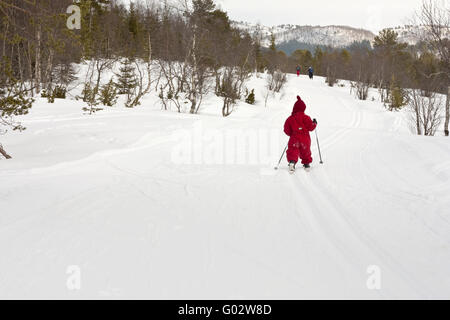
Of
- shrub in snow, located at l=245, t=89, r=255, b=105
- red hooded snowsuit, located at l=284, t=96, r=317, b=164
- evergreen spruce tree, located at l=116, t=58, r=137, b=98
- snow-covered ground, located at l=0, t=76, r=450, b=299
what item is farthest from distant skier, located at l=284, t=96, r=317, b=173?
shrub in snow, located at l=245, t=89, r=255, b=105

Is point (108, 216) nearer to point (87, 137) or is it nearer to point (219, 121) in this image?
point (87, 137)

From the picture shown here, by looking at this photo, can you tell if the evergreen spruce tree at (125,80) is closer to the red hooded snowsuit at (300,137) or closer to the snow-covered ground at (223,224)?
the snow-covered ground at (223,224)

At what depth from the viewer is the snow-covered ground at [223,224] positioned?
238 centimetres

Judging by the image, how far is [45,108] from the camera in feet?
45.0

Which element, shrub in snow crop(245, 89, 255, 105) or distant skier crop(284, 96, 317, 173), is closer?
distant skier crop(284, 96, 317, 173)

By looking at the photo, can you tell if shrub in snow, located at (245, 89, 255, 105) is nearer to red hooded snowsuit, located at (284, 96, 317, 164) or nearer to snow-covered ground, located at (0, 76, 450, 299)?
snow-covered ground, located at (0, 76, 450, 299)

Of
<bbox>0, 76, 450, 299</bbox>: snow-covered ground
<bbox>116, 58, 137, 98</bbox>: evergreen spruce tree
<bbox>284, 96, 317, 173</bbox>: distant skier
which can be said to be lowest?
<bbox>0, 76, 450, 299</bbox>: snow-covered ground

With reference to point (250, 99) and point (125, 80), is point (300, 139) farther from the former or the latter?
point (125, 80)

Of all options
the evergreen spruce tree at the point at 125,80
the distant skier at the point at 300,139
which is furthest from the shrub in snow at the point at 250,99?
the distant skier at the point at 300,139

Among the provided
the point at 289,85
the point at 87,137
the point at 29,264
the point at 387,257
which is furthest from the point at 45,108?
the point at 289,85

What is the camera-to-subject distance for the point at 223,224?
353 centimetres

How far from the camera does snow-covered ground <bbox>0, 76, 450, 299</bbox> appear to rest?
93.7 inches

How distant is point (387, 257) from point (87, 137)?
898 centimetres

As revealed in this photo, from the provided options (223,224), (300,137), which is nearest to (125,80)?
(300,137)
